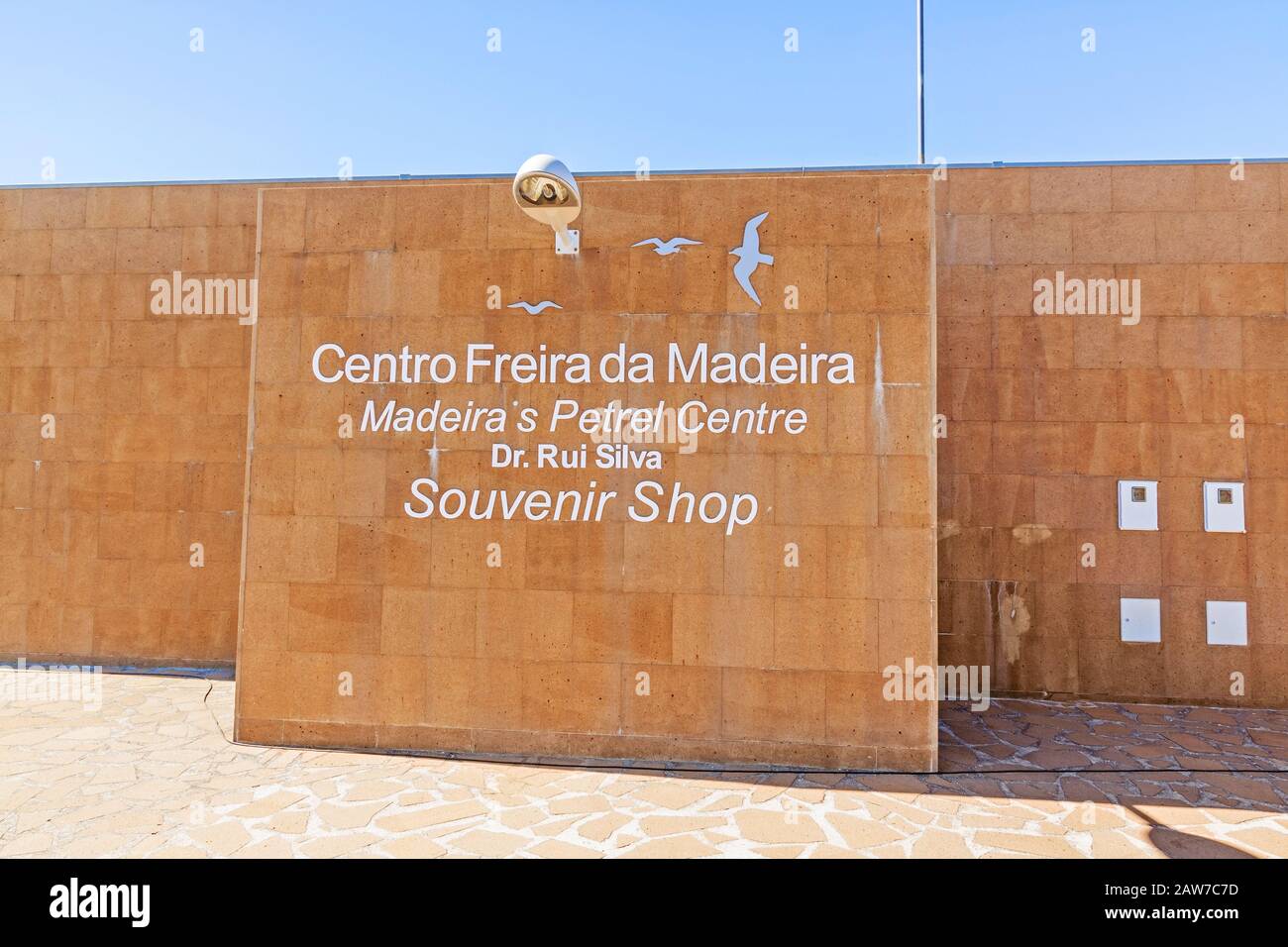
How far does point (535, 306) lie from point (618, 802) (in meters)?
4.12

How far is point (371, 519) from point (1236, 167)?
10.3 metres

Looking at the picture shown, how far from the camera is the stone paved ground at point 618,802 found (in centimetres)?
470

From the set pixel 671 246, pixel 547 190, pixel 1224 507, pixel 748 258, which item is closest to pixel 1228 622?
pixel 1224 507

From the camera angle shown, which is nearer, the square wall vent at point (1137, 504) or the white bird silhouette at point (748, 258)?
the white bird silhouette at point (748, 258)

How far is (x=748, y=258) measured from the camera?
20.9 feet

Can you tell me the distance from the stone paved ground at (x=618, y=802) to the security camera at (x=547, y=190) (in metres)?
4.40

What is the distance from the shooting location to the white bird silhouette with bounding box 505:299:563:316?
6500mm

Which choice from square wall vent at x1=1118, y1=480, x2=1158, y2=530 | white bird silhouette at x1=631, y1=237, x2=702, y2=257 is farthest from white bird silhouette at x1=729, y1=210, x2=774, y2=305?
square wall vent at x1=1118, y1=480, x2=1158, y2=530

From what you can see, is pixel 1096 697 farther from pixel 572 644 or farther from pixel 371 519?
pixel 371 519

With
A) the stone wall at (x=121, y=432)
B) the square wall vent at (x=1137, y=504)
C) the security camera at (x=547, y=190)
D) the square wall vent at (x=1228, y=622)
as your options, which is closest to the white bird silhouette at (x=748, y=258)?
the security camera at (x=547, y=190)

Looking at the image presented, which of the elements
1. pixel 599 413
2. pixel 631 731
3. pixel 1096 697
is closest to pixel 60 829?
pixel 631 731

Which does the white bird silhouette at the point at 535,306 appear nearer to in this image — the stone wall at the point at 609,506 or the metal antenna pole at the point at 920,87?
the stone wall at the point at 609,506

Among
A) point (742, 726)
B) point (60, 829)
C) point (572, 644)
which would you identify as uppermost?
point (572, 644)

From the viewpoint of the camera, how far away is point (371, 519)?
6527 millimetres
